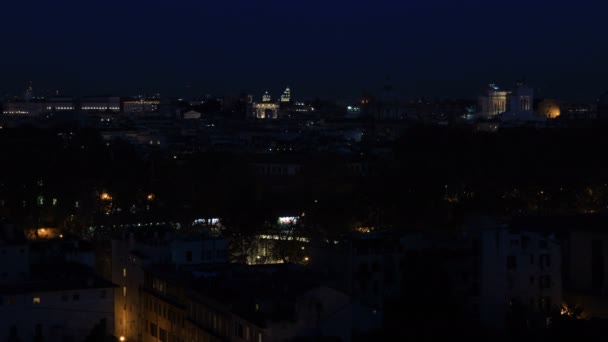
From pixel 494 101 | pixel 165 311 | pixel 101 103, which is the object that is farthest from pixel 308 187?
pixel 101 103

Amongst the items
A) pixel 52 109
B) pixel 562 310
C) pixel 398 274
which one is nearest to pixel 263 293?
pixel 398 274

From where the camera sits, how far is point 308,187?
36688mm

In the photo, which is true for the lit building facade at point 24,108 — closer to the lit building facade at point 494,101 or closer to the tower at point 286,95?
the tower at point 286,95

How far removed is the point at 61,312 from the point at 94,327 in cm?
57

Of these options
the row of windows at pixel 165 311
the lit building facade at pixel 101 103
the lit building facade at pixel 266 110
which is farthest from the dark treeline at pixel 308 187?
the lit building facade at pixel 101 103

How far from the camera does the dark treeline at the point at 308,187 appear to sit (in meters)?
29.2

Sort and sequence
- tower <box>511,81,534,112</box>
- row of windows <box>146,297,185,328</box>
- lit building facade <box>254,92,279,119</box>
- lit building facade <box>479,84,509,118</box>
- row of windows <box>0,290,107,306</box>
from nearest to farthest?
row of windows <box>0,290,107,306</box>, row of windows <box>146,297,185,328</box>, tower <box>511,81,534,112</box>, lit building facade <box>479,84,509,118</box>, lit building facade <box>254,92,279,119</box>

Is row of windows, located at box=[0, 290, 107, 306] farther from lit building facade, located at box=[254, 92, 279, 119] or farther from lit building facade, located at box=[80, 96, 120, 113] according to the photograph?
lit building facade, located at box=[80, 96, 120, 113]

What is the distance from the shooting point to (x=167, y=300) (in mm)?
17906

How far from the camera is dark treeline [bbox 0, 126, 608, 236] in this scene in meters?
29.2

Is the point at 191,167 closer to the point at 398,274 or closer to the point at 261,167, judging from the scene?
the point at 261,167

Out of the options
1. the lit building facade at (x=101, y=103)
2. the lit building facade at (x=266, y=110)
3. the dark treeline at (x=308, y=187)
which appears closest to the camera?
the dark treeline at (x=308, y=187)

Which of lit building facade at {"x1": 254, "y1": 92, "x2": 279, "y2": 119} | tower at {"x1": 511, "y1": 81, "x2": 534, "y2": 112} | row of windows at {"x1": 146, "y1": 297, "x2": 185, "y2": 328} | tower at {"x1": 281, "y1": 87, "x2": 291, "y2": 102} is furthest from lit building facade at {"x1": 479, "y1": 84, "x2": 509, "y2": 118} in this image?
row of windows at {"x1": 146, "y1": 297, "x2": 185, "y2": 328}

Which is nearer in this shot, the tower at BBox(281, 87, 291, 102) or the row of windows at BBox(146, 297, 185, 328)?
the row of windows at BBox(146, 297, 185, 328)
